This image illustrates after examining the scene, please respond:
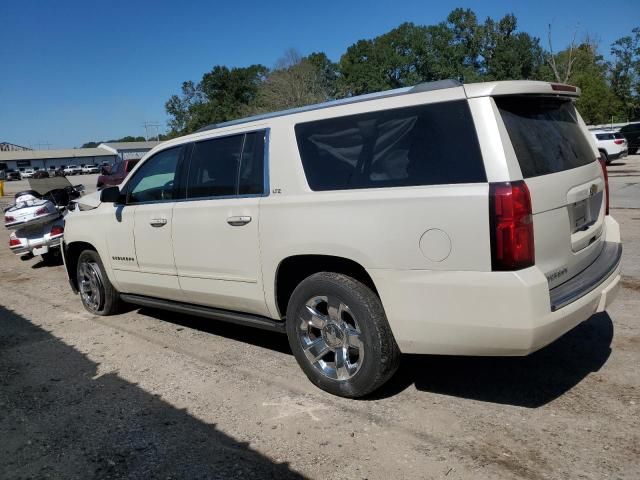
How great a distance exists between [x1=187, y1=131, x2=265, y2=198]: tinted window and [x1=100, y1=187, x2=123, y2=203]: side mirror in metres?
1.12

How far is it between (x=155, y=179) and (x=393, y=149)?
2737 mm

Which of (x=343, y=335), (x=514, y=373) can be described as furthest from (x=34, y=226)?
(x=514, y=373)

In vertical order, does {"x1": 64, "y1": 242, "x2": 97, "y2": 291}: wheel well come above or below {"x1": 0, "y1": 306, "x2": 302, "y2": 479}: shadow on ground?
above

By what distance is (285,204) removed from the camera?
3930 mm

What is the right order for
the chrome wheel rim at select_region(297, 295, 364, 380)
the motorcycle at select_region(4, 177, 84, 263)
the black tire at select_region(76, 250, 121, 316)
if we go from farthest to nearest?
the motorcycle at select_region(4, 177, 84, 263), the black tire at select_region(76, 250, 121, 316), the chrome wheel rim at select_region(297, 295, 364, 380)

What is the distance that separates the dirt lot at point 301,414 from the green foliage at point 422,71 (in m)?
53.3

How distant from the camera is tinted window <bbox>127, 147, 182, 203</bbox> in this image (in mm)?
5109

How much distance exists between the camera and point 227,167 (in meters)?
4.52

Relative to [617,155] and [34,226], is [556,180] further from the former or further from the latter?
[617,155]

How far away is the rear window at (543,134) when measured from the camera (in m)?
3.16

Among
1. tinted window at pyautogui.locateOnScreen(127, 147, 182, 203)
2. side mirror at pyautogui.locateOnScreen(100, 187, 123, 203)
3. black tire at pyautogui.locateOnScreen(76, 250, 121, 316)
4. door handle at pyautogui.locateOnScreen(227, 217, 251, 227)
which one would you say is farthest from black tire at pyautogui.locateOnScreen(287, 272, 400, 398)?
black tire at pyautogui.locateOnScreen(76, 250, 121, 316)

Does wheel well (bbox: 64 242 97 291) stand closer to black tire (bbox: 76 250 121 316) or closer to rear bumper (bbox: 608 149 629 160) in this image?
black tire (bbox: 76 250 121 316)

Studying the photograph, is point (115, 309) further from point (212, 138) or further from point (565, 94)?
point (565, 94)

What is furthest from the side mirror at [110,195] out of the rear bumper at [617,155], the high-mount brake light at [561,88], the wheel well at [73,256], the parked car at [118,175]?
the rear bumper at [617,155]
